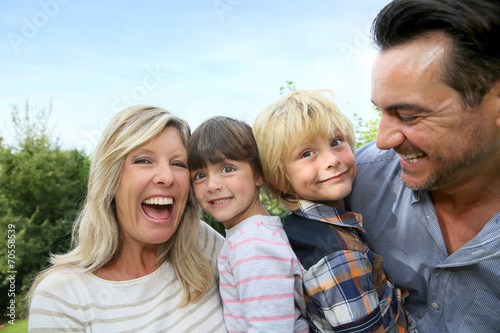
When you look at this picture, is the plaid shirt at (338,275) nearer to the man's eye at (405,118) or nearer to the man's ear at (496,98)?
the man's eye at (405,118)

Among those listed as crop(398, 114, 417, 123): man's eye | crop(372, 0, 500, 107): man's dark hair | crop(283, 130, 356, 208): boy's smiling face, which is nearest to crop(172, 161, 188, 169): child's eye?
crop(283, 130, 356, 208): boy's smiling face

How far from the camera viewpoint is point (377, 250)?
2.48m

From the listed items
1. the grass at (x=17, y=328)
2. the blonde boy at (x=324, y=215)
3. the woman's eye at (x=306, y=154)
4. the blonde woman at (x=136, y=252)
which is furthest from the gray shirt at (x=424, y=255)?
the grass at (x=17, y=328)

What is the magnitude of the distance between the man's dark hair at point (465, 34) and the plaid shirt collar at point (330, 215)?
2.96 feet

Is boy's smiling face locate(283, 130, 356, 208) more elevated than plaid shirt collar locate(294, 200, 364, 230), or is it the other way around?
boy's smiling face locate(283, 130, 356, 208)

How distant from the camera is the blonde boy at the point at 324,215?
74.2 inches

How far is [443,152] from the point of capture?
6.77 ft

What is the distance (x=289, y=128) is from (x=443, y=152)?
2.93 ft

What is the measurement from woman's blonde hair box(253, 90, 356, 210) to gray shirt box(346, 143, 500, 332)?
0.39 metres

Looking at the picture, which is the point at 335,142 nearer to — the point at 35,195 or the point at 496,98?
the point at 496,98

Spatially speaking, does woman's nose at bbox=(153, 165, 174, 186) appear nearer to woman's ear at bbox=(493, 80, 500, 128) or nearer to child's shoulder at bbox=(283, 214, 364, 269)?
child's shoulder at bbox=(283, 214, 364, 269)

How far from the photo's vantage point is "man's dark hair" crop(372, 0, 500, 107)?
6.22 ft

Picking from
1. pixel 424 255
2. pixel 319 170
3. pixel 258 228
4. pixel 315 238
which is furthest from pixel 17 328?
pixel 424 255

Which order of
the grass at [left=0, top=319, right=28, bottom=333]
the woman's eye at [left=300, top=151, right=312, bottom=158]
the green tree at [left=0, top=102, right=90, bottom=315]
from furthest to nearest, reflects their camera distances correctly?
the green tree at [left=0, top=102, right=90, bottom=315], the grass at [left=0, top=319, right=28, bottom=333], the woman's eye at [left=300, top=151, right=312, bottom=158]
